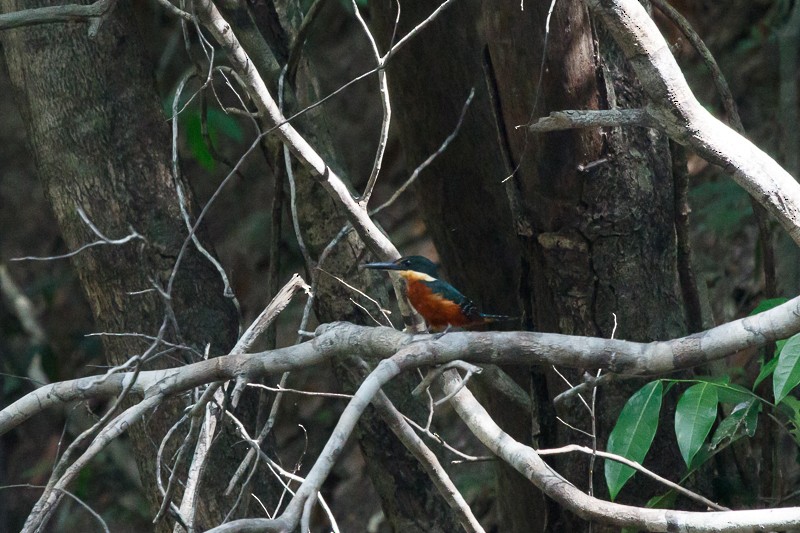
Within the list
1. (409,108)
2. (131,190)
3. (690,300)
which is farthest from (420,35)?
(690,300)

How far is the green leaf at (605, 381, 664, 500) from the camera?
2.49 metres

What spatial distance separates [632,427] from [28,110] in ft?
8.90

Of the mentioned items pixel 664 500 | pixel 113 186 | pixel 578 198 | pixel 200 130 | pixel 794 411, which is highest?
pixel 200 130

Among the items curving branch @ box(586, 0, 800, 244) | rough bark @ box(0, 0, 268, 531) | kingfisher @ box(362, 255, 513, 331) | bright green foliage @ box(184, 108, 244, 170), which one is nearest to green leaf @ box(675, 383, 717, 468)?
curving branch @ box(586, 0, 800, 244)

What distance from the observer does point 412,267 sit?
3.53 metres

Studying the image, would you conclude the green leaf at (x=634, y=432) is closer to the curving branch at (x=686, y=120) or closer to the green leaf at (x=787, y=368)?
the green leaf at (x=787, y=368)

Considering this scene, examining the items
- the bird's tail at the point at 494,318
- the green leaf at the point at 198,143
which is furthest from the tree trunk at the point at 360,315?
the green leaf at the point at 198,143

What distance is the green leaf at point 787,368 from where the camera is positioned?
87.7 inches

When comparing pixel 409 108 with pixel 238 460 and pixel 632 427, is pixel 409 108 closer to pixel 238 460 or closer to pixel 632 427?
pixel 238 460

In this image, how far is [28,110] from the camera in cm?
371

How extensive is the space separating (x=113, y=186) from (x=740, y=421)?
249 centimetres

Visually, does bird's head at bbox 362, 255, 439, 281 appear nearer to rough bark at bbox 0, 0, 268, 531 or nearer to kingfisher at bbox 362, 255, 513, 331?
kingfisher at bbox 362, 255, 513, 331

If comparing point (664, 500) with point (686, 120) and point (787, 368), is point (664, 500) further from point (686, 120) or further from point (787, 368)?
point (686, 120)

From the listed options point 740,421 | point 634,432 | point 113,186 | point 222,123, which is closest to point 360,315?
point 113,186
